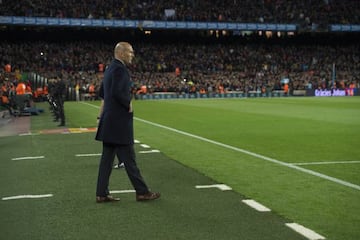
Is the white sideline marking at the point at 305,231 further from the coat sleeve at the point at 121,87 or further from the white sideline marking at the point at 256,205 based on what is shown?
the coat sleeve at the point at 121,87

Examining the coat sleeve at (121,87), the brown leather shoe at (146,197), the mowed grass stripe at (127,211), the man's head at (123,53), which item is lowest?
the mowed grass stripe at (127,211)

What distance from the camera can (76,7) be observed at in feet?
188

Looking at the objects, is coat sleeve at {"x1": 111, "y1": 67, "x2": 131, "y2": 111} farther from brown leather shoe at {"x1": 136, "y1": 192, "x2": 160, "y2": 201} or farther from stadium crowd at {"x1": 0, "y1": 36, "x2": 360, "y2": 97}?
stadium crowd at {"x1": 0, "y1": 36, "x2": 360, "y2": 97}

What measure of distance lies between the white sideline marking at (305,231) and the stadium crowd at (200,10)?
2069 inches

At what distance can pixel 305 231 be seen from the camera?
503 cm

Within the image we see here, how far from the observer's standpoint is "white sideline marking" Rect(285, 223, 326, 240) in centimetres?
483

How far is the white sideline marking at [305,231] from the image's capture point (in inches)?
190

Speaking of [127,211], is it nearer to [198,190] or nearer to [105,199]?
[105,199]

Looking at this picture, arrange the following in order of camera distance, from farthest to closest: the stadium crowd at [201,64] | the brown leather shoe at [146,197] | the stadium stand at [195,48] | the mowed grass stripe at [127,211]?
1. the stadium stand at [195,48]
2. the stadium crowd at [201,64]
3. the brown leather shoe at [146,197]
4. the mowed grass stripe at [127,211]

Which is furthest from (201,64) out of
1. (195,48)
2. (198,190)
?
(198,190)

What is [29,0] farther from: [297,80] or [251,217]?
[251,217]

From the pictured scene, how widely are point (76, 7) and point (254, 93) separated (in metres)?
21.3

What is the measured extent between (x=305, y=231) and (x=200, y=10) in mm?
58690

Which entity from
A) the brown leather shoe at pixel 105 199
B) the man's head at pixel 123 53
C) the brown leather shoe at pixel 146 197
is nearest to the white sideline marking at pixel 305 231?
the brown leather shoe at pixel 146 197
